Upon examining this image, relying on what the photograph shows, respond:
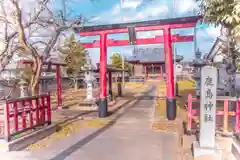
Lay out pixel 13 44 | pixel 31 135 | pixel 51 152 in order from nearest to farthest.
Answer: pixel 51 152 < pixel 31 135 < pixel 13 44

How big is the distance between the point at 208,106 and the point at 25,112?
517 centimetres

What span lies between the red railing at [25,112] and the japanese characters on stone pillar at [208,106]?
195 inches

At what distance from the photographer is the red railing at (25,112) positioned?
6686mm

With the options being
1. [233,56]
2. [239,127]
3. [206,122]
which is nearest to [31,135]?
[206,122]

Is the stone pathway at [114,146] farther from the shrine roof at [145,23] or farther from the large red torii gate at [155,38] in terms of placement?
the shrine roof at [145,23]

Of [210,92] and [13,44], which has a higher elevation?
[13,44]

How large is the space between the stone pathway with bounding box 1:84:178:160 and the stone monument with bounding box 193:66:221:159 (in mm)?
740

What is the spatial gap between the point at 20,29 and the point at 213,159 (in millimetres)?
6416

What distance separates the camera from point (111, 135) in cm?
848

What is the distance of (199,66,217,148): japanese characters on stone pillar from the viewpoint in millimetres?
6016

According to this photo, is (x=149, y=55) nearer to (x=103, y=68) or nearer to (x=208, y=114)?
(x=103, y=68)

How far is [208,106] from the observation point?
6.12 m

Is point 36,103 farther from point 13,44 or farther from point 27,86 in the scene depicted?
point 27,86

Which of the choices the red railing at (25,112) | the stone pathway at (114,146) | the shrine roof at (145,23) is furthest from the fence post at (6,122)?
the shrine roof at (145,23)
